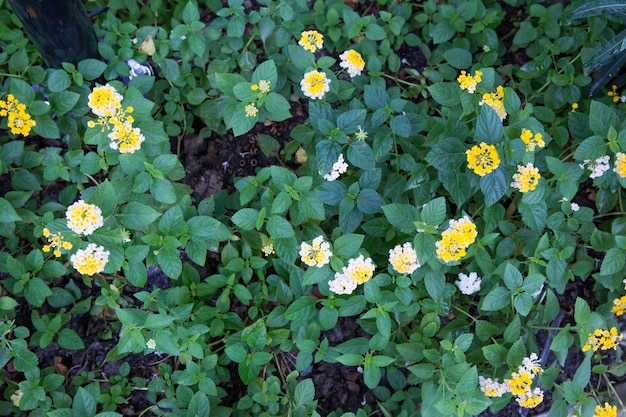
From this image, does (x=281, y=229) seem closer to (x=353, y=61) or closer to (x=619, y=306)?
(x=353, y=61)

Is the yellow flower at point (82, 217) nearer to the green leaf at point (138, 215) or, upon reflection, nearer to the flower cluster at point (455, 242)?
the green leaf at point (138, 215)

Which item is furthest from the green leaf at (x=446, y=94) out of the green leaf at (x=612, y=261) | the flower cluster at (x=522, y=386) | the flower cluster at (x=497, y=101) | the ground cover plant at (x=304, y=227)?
the flower cluster at (x=522, y=386)

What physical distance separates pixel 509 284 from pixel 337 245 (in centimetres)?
71

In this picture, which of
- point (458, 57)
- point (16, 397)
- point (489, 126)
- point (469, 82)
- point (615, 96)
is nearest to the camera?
point (489, 126)

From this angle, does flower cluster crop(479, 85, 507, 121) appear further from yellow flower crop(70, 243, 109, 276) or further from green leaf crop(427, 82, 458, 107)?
yellow flower crop(70, 243, 109, 276)

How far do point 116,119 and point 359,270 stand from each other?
3.64ft

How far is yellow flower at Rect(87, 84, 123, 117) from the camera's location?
2131 mm

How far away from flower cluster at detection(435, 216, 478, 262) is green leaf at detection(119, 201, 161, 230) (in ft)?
3.58

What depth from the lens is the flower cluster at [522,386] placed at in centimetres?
204

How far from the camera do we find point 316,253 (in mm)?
2096

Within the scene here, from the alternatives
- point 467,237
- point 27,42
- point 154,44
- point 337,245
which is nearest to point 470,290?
point 467,237

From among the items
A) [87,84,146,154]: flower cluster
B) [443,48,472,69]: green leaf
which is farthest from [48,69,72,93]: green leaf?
[443,48,472,69]: green leaf

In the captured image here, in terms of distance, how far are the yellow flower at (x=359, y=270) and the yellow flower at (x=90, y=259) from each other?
91 cm

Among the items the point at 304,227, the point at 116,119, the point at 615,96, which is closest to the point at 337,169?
the point at 304,227
